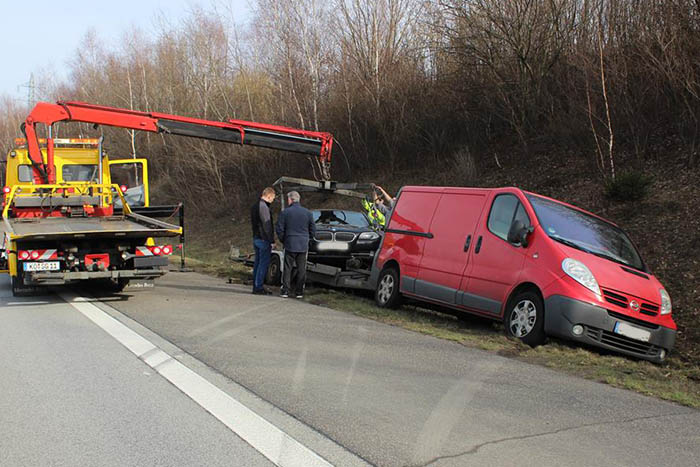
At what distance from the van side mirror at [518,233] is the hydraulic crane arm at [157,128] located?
27.1 ft

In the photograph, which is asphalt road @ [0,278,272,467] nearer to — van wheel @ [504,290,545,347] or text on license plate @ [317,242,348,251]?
van wheel @ [504,290,545,347]

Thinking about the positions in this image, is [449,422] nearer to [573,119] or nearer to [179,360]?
[179,360]

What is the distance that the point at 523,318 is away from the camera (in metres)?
8.87

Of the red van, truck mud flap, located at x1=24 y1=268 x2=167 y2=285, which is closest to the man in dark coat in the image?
truck mud flap, located at x1=24 y1=268 x2=167 y2=285

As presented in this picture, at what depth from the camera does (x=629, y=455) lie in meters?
4.85

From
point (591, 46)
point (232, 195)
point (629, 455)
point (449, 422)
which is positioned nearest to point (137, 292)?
point (449, 422)

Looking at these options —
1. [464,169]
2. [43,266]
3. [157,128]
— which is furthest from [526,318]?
[464,169]

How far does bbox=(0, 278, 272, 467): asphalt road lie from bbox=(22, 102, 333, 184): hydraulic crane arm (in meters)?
7.56

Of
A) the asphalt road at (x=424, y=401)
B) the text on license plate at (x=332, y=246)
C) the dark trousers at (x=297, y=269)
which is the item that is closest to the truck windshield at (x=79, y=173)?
the text on license plate at (x=332, y=246)

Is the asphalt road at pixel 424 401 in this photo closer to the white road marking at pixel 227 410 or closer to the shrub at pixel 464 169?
the white road marking at pixel 227 410

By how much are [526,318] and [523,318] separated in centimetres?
6

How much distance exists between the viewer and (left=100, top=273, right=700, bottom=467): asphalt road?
489 centimetres

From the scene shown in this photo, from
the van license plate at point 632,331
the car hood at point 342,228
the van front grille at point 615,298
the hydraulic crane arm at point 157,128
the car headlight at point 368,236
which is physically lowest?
the van license plate at point 632,331

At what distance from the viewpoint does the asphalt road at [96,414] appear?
4695 millimetres
